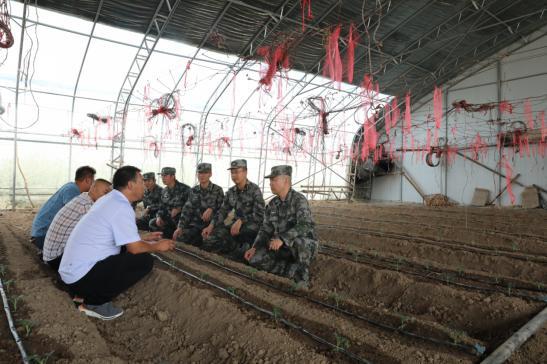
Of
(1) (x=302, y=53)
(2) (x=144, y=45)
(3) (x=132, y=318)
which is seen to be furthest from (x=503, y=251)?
(2) (x=144, y=45)

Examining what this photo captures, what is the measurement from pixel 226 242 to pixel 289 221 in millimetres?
1702

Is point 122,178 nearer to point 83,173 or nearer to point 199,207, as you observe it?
Result: point 83,173

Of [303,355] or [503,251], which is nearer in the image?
[303,355]

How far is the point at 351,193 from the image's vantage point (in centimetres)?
1953

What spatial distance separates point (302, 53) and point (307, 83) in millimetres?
1527

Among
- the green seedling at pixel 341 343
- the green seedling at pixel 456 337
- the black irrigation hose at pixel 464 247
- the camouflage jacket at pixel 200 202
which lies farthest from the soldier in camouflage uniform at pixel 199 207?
the green seedling at pixel 456 337

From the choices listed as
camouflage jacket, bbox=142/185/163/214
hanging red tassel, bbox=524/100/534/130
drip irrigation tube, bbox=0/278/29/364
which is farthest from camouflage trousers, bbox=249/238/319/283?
hanging red tassel, bbox=524/100/534/130

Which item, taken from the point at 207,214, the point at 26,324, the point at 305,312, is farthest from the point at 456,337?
the point at 207,214

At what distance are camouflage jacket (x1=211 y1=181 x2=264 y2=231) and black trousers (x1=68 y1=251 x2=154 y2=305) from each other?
2.25 m

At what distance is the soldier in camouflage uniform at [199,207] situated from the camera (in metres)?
5.93

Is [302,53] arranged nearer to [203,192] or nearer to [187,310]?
[203,192]

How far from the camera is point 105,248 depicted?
9.21 ft

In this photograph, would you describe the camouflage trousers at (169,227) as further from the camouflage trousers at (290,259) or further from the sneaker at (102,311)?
the sneaker at (102,311)

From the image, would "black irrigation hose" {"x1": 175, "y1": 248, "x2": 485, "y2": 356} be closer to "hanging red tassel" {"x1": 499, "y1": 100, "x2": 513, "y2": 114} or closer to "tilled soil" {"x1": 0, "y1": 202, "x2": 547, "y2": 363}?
"tilled soil" {"x1": 0, "y1": 202, "x2": 547, "y2": 363}
